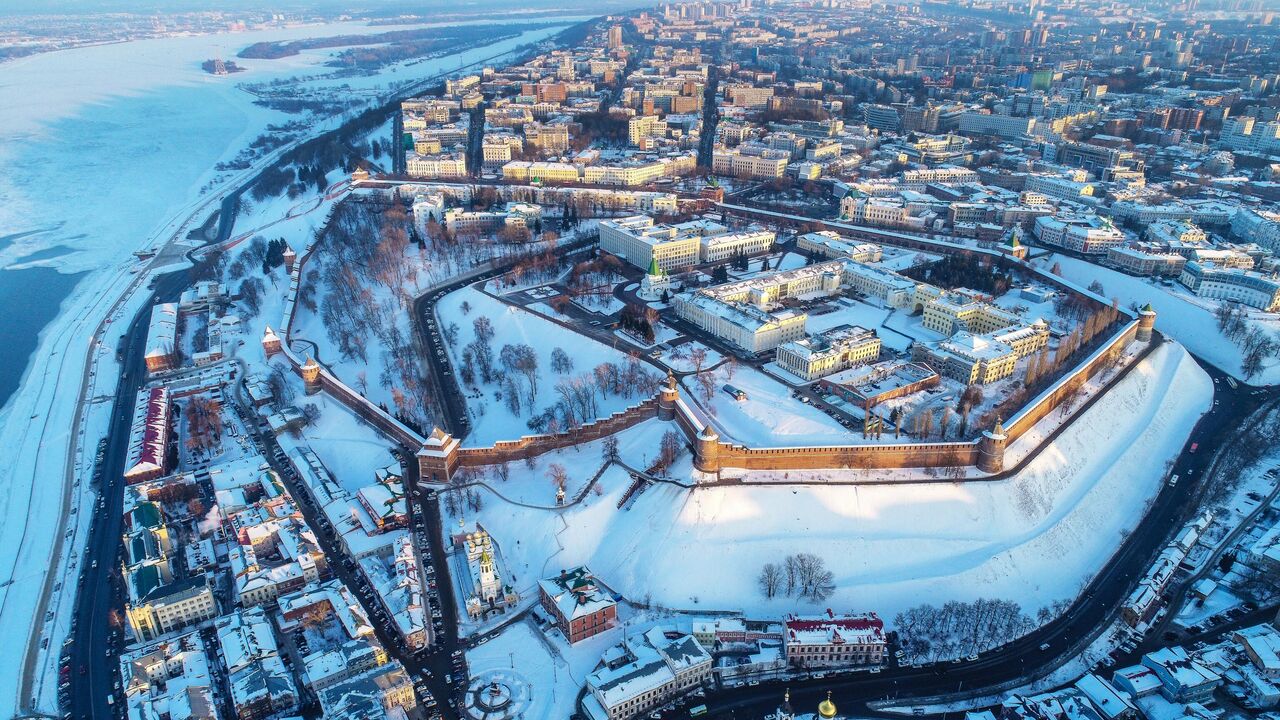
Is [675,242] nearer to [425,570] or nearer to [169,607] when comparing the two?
[425,570]

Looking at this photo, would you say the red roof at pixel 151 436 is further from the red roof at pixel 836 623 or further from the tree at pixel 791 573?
the red roof at pixel 836 623

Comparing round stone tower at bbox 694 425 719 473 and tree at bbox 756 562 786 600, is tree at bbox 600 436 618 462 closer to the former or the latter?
round stone tower at bbox 694 425 719 473

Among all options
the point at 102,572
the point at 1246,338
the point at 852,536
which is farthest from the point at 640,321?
the point at 1246,338

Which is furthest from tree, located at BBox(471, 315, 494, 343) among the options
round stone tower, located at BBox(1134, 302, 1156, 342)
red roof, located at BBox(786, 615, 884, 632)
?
round stone tower, located at BBox(1134, 302, 1156, 342)

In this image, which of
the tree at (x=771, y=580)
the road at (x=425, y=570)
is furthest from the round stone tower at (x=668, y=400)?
the road at (x=425, y=570)

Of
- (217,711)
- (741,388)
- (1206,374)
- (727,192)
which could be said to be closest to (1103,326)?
(1206,374)
